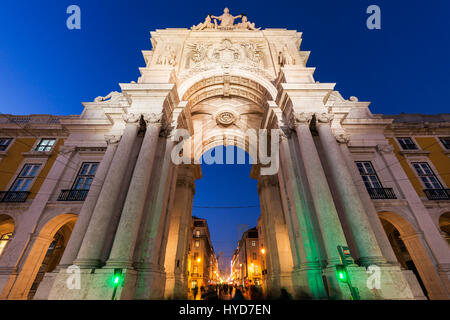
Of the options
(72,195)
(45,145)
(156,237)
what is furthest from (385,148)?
(45,145)

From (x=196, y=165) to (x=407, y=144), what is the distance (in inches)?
695

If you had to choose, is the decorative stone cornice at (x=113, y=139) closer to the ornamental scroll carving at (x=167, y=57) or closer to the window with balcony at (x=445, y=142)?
the ornamental scroll carving at (x=167, y=57)

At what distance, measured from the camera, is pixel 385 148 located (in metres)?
13.3

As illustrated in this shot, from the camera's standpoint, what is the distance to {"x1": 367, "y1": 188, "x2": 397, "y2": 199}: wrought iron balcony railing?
11.7 meters

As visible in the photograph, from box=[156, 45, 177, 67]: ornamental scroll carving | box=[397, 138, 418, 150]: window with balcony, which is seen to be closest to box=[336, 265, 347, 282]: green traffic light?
box=[397, 138, 418, 150]: window with balcony

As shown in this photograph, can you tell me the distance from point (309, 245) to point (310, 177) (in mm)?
2965

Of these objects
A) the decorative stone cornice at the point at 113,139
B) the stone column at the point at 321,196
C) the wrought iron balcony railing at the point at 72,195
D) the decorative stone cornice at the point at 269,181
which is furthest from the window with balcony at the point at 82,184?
the stone column at the point at 321,196

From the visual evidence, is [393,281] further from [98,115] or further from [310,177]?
[98,115]

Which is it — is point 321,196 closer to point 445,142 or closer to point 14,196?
point 445,142

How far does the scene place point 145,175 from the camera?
27.3 feet

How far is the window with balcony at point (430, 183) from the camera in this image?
11969mm

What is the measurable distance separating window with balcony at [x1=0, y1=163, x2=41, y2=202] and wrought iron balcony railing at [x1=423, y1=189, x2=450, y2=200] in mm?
25717
